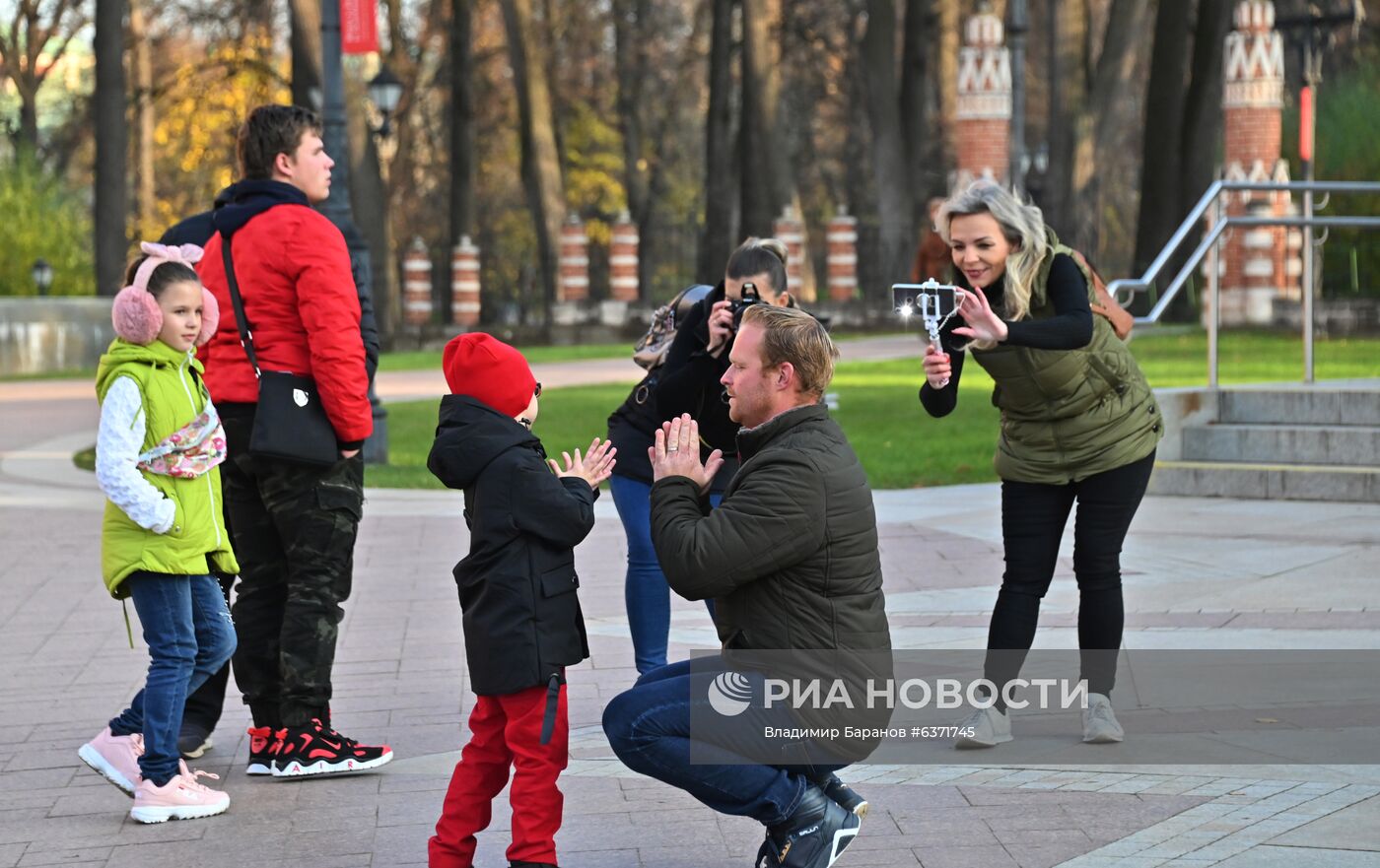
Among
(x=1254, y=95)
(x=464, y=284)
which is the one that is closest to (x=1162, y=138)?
(x=1254, y=95)

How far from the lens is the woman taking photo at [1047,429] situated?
19.1ft

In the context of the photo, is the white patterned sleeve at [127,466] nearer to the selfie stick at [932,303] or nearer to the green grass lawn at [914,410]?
the selfie stick at [932,303]

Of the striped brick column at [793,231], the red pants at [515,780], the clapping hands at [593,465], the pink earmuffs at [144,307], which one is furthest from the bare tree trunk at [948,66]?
the red pants at [515,780]

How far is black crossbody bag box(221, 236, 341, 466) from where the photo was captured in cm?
573

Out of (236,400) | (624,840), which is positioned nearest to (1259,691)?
(624,840)

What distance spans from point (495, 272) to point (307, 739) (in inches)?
1514

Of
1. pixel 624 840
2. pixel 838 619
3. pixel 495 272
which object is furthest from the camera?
pixel 495 272

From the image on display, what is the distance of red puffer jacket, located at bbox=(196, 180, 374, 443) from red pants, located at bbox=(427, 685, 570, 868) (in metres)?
1.43

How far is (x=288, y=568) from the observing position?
237 inches

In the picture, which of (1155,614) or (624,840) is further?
(1155,614)

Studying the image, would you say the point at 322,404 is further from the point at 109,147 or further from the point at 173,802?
the point at 109,147

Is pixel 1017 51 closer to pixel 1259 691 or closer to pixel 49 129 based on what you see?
pixel 1259 691

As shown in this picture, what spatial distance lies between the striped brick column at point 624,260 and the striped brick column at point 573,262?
713 millimetres

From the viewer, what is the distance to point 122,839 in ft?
17.4
